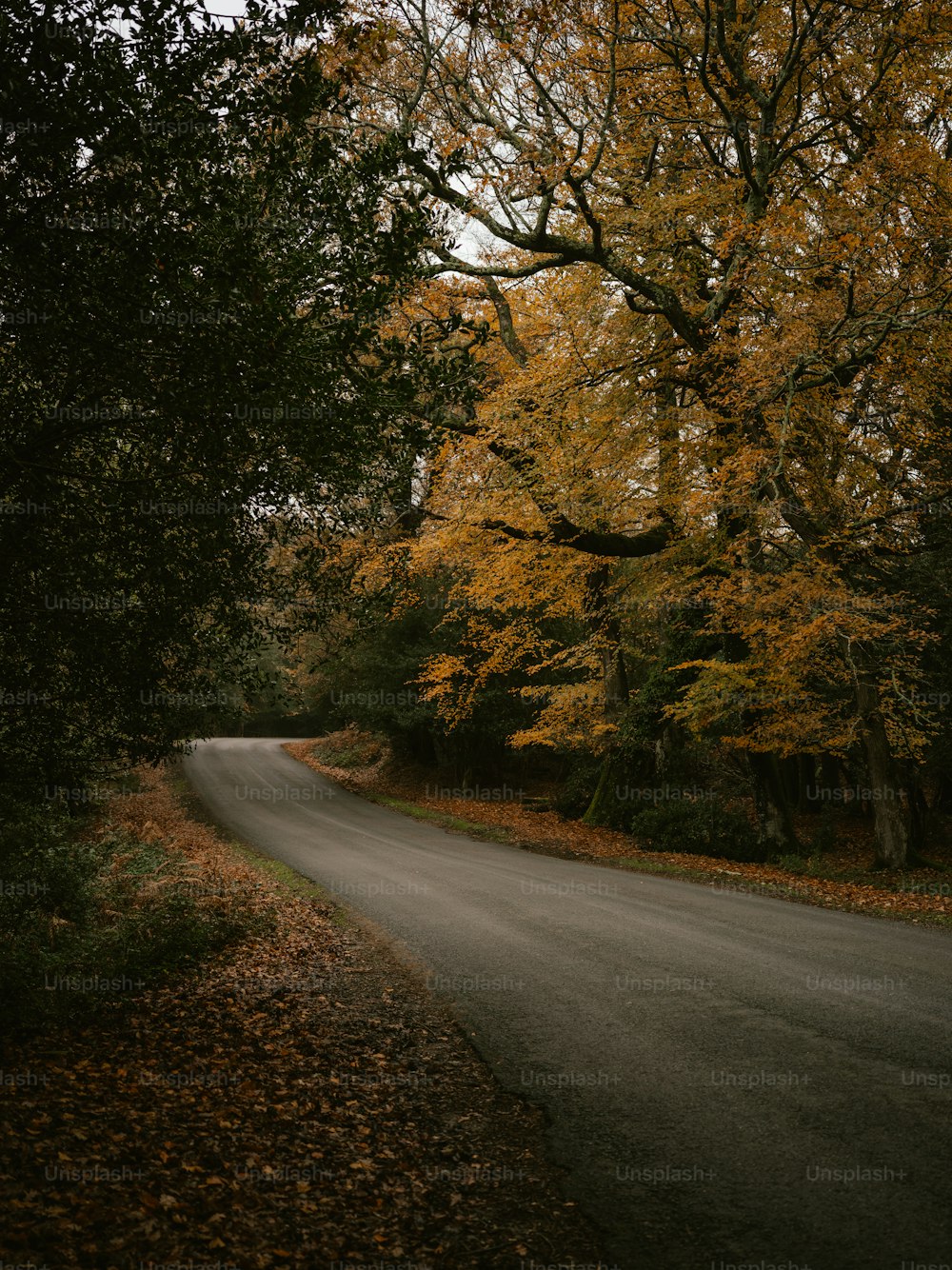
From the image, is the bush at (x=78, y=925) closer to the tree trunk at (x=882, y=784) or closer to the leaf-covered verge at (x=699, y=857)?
the leaf-covered verge at (x=699, y=857)

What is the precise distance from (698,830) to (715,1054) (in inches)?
522

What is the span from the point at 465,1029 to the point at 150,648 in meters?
4.21

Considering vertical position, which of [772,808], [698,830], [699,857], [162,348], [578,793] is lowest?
[699,857]

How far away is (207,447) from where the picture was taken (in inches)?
204

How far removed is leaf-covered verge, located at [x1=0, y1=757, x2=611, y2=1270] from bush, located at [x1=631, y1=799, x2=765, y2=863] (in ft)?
39.5

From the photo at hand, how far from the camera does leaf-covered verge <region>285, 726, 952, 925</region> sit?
13.6 meters

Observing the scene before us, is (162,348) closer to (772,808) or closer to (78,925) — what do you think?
(78,925)

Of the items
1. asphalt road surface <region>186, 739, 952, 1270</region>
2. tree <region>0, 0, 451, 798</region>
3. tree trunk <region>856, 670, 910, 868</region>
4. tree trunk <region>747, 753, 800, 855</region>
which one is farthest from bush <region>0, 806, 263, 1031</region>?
tree trunk <region>747, 753, 800, 855</region>

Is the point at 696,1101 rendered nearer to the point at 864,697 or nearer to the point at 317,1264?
the point at 317,1264

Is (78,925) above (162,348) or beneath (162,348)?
beneath

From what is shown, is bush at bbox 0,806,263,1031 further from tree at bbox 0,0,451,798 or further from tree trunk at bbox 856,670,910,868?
tree trunk at bbox 856,670,910,868

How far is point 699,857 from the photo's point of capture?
60.6 ft

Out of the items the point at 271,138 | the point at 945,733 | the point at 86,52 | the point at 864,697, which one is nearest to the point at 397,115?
the point at 271,138

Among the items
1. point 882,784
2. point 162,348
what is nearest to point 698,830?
point 882,784
